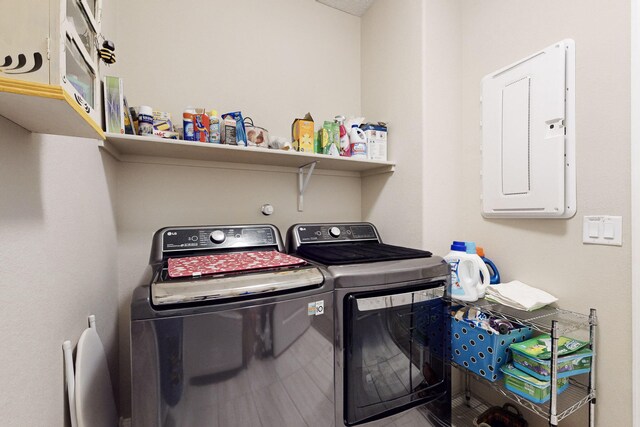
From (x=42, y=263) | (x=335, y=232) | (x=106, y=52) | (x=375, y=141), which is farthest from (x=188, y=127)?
(x=375, y=141)

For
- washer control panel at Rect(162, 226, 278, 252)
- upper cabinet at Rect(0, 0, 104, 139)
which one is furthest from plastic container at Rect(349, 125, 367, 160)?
upper cabinet at Rect(0, 0, 104, 139)

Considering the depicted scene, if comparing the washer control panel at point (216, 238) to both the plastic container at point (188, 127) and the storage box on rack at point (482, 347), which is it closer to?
the plastic container at point (188, 127)

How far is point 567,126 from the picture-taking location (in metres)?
1.28

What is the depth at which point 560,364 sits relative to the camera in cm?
108

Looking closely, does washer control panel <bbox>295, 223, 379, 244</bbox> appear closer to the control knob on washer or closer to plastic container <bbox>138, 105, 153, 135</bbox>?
the control knob on washer

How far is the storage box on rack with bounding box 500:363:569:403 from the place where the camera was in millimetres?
1093

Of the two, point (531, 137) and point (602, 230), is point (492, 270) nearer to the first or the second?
point (602, 230)

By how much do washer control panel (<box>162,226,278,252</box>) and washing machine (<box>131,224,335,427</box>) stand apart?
23 cm

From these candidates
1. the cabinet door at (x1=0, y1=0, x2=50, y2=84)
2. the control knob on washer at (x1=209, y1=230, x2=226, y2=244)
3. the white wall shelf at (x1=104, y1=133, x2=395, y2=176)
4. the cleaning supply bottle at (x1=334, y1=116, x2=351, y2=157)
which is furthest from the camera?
the cleaning supply bottle at (x1=334, y1=116, x2=351, y2=157)

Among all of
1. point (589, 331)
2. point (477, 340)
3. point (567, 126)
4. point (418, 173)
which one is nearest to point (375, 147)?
point (418, 173)

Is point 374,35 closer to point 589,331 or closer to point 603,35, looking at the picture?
point 603,35

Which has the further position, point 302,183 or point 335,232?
point 302,183

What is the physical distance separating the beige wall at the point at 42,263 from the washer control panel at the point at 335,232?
3.21ft

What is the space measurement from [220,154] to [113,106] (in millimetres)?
512
